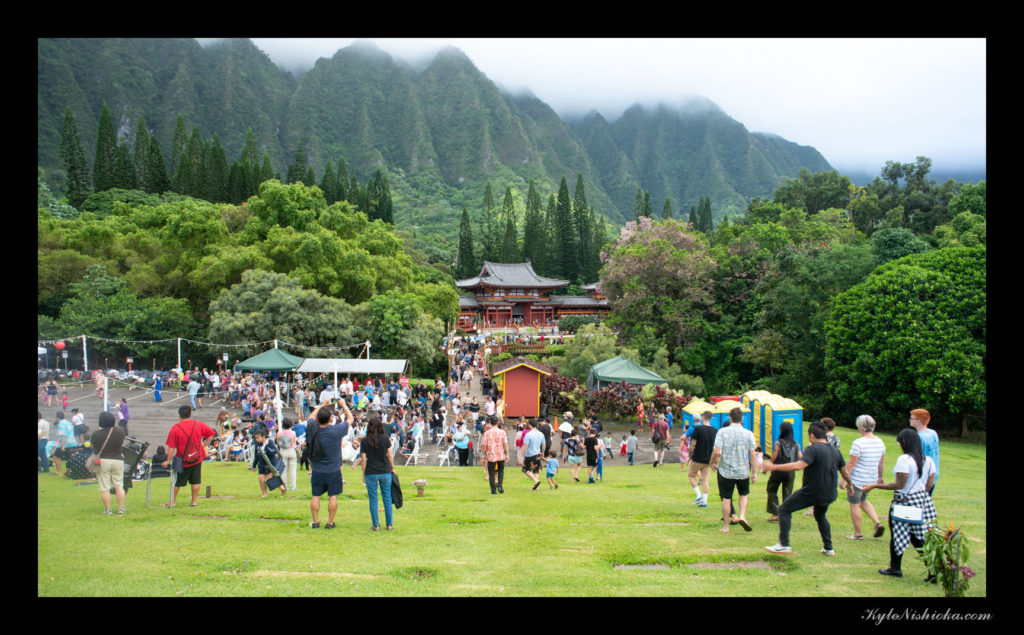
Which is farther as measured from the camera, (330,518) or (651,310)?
(651,310)

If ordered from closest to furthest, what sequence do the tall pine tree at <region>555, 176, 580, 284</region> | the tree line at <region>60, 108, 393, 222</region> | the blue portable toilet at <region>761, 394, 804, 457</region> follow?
the blue portable toilet at <region>761, 394, 804, 457</region> < the tree line at <region>60, 108, 393, 222</region> < the tall pine tree at <region>555, 176, 580, 284</region>

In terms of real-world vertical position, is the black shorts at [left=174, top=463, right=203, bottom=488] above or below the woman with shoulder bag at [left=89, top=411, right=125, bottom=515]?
below

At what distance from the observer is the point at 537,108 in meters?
156

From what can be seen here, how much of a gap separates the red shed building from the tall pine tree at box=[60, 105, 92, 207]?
4167 cm

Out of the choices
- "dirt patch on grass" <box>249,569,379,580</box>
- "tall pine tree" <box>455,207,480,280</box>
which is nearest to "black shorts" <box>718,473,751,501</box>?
"dirt patch on grass" <box>249,569,379,580</box>

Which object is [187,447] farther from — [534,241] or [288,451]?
[534,241]

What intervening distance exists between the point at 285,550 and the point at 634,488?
5445mm

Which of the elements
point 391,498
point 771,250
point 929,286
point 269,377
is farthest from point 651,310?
point 391,498

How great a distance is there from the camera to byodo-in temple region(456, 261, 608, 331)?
47000 mm

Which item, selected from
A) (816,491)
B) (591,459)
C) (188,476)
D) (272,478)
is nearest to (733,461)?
(816,491)

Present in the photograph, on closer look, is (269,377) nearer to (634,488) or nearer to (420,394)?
(420,394)

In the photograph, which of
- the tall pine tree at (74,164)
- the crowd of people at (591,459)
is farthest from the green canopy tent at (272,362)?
the tall pine tree at (74,164)

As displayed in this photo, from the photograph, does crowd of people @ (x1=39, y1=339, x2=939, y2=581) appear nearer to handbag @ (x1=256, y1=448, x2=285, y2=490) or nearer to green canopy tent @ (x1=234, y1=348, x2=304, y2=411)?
handbag @ (x1=256, y1=448, x2=285, y2=490)

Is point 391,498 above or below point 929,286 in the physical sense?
below
